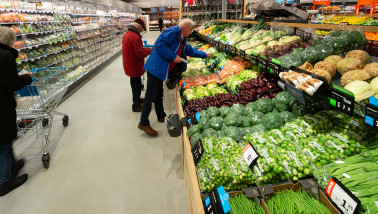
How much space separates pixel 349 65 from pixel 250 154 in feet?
3.10

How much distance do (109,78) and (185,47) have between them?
4.84m

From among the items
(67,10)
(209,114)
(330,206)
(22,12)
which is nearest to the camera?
(330,206)

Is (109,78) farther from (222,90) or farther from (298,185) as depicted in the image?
(298,185)

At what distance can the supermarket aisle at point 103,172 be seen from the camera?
2.56 meters

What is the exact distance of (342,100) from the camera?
1295mm

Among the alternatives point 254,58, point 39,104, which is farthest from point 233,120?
point 39,104

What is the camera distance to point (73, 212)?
2.47 metres

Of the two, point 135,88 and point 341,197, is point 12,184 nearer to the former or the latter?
point 135,88

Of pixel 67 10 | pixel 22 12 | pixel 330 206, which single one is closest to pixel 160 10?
pixel 67 10

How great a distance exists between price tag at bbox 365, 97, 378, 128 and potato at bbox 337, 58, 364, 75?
2.12 ft

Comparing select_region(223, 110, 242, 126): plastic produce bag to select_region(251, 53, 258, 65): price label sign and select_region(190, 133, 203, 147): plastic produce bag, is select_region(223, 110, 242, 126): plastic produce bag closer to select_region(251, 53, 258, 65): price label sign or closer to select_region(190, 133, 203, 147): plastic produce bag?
select_region(190, 133, 203, 147): plastic produce bag

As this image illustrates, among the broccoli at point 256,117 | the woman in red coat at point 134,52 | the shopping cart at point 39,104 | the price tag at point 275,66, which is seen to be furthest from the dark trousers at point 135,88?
the price tag at point 275,66

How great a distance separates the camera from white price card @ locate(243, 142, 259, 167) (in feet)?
5.12

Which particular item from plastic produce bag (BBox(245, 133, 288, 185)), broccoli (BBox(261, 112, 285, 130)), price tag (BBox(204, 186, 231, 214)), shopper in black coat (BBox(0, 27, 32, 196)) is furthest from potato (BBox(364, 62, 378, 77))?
shopper in black coat (BBox(0, 27, 32, 196))
